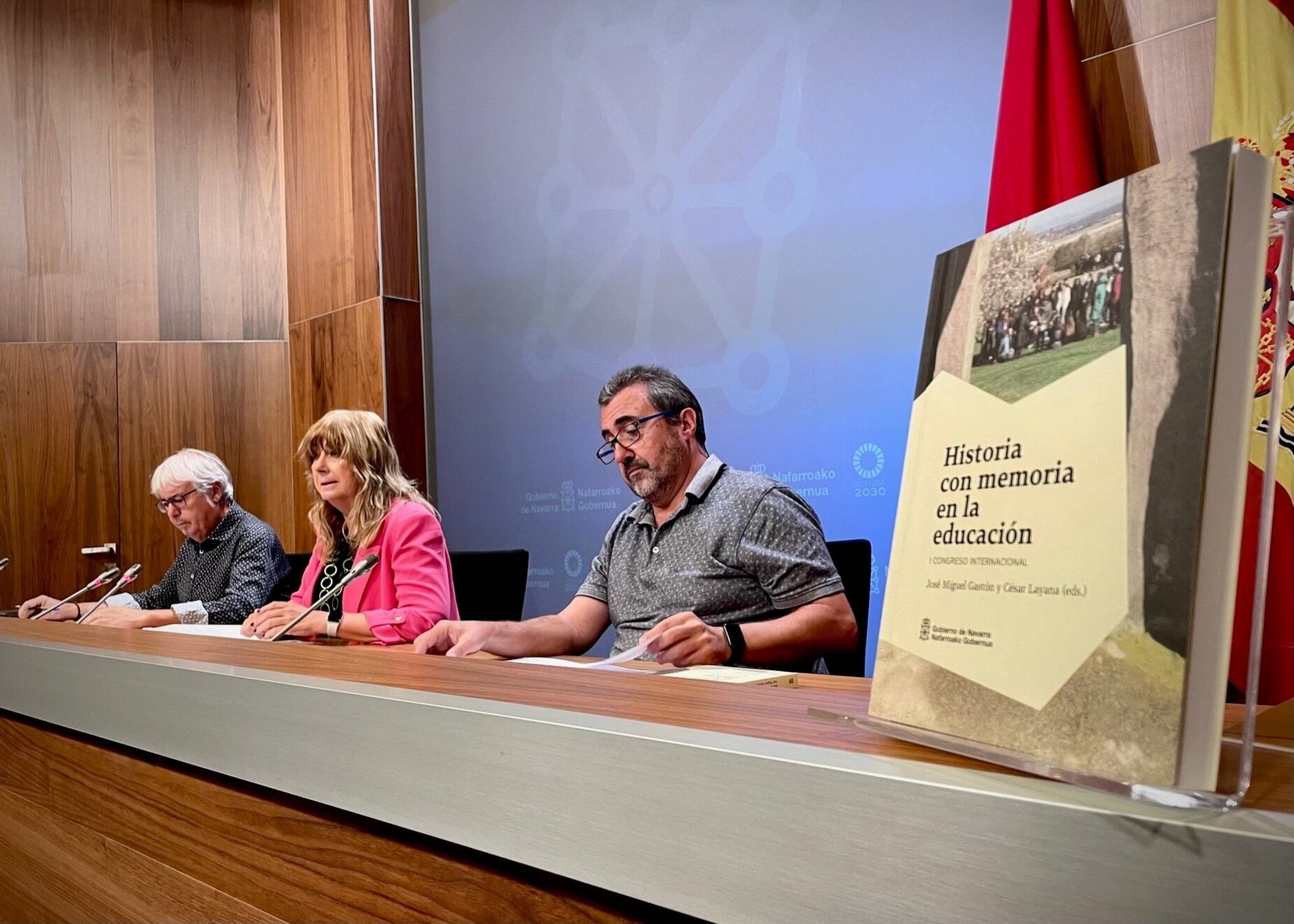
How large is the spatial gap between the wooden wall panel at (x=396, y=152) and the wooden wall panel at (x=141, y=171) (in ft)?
3.42

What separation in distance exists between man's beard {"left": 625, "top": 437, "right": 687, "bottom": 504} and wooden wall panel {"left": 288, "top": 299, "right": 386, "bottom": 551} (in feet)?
7.93

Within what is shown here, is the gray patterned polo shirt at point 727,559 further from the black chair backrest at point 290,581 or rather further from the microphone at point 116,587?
the black chair backrest at point 290,581

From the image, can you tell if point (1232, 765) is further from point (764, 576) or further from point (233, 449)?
point (233, 449)

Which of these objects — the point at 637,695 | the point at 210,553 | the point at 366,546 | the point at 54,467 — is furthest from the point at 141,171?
the point at 637,695

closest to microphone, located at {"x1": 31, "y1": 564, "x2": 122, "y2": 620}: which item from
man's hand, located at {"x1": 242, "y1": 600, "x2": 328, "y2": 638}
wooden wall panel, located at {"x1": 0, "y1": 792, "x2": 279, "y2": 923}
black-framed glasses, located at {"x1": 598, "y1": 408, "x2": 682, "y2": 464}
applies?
man's hand, located at {"x1": 242, "y1": 600, "x2": 328, "y2": 638}

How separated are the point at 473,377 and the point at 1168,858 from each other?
175 inches

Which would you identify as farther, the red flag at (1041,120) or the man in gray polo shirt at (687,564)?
the red flag at (1041,120)

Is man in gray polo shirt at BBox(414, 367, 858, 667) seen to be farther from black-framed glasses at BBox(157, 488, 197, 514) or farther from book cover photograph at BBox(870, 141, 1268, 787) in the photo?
black-framed glasses at BBox(157, 488, 197, 514)

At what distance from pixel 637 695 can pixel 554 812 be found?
166 mm

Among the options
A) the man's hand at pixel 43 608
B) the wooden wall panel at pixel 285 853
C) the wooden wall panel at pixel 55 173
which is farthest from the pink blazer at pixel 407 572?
the wooden wall panel at pixel 55 173

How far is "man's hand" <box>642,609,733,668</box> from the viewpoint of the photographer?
6.04 feet

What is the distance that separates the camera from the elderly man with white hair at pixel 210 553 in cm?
374

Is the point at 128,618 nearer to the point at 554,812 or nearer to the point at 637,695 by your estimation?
the point at 637,695

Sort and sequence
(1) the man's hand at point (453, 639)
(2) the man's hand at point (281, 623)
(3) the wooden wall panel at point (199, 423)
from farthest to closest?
(3) the wooden wall panel at point (199, 423), (2) the man's hand at point (281, 623), (1) the man's hand at point (453, 639)
